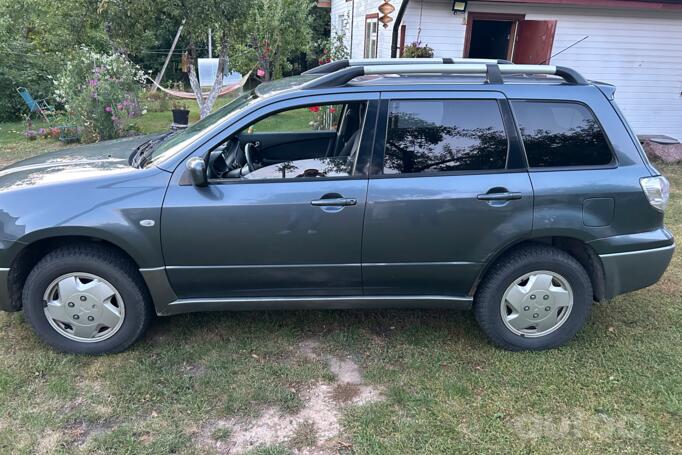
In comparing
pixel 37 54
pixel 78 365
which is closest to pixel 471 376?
pixel 78 365

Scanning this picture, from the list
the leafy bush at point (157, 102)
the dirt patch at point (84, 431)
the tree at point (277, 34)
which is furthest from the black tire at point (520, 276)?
the leafy bush at point (157, 102)

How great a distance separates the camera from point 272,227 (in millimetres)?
3137

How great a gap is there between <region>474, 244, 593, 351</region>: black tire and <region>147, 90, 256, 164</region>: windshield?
6.34 feet

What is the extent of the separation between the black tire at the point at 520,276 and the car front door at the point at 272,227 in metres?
0.85

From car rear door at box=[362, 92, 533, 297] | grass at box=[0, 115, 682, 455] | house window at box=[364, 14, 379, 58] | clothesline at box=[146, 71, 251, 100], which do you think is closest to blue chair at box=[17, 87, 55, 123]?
clothesline at box=[146, 71, 251, 100]

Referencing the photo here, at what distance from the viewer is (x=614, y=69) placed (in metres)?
9.72

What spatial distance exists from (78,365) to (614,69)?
32.6 feet

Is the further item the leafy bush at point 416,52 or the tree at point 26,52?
the tree at point 26,52

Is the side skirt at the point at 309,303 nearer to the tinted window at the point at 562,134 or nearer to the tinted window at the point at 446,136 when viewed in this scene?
the tinted window at the point at 446,136

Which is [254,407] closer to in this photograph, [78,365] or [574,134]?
[78,365]

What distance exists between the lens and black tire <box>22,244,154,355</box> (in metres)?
3.15

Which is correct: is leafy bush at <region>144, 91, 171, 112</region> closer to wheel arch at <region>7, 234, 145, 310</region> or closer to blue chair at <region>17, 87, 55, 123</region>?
blue chair at <region>17, 87, 55, 123</region>

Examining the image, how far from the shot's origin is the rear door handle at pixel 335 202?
10.2 ft

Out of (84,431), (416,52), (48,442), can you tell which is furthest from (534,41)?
(48,442)
